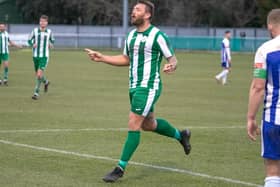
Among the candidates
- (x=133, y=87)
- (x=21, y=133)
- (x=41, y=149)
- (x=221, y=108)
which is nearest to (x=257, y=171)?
(x=133, y=87)

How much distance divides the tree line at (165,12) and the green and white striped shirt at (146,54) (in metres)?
71.7

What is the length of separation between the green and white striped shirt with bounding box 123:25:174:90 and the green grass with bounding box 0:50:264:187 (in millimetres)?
1248

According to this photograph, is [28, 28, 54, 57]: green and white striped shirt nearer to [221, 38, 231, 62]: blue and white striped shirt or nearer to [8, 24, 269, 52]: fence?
[221, 38, 231, 62]: blue and white striped shirt

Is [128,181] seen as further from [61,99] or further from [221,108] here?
[61,99]

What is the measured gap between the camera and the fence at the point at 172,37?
68188 mm

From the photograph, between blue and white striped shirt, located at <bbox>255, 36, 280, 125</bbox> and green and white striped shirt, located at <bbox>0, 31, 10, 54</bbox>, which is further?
green and white striped shirt, located at <bbox>0, 31, 10, 54</bbox>

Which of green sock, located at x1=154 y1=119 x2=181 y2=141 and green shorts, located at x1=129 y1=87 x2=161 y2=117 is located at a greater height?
green shorts, located at x1=129 y1=87 x2=161 y2=117

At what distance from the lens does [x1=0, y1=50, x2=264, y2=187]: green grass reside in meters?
9.91

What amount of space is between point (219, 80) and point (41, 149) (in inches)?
758

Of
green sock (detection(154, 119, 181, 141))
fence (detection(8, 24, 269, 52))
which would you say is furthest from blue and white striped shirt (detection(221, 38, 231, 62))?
fence (detection(8, 24, 269, 52))

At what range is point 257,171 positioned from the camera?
10.4 m

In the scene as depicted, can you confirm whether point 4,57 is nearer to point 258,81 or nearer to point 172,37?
point 258,81

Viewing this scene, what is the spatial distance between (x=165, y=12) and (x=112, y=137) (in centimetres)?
7218

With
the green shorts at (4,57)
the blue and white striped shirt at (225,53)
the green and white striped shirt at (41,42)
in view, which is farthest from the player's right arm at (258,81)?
the blue and white striped shirt at (225,53)
